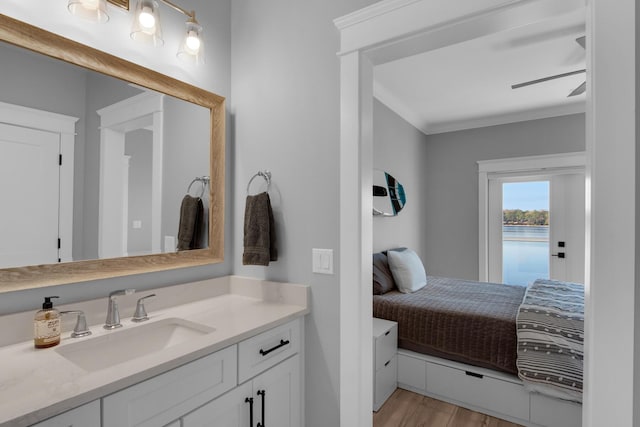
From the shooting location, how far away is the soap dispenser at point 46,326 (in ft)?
3.44

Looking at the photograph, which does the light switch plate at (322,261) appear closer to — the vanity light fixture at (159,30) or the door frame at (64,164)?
the door frame at (64,164)

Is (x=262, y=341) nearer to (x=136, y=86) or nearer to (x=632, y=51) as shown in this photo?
(x=136, y=86)

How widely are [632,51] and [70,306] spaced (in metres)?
2.04

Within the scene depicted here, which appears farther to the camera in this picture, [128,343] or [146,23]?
[146,23]

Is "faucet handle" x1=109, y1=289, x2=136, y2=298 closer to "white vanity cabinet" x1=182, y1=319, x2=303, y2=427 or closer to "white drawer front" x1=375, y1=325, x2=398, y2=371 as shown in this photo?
"white vanity cabinet" x1=182, y1=319, x2=303, y2=427

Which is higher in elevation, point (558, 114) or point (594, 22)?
point (558, 114)

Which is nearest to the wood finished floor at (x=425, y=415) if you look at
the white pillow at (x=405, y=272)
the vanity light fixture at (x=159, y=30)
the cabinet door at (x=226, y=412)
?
the white pillow at (x=405, y=272)

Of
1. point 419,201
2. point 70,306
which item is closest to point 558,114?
point 419,201

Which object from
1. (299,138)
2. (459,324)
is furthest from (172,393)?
(459,324)

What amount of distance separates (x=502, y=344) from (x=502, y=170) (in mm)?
3004

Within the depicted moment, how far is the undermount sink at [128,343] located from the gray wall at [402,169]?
2422 millimetres

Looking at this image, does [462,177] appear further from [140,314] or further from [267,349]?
[140,314]

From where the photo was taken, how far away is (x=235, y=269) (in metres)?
1.85

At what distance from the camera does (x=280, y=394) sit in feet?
4.53
